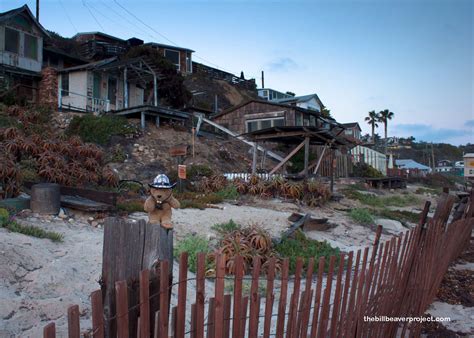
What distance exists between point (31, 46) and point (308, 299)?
27.2 meters

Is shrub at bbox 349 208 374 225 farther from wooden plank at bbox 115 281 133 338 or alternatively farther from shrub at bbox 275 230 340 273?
wooden plank at bbox 115 281 133 338

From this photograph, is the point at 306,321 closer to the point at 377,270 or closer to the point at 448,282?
the point at 377,270

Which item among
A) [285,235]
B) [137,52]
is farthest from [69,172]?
[137,52]

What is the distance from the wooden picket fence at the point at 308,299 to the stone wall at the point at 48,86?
2398 cm

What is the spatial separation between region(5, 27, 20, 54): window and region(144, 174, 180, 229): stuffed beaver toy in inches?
950

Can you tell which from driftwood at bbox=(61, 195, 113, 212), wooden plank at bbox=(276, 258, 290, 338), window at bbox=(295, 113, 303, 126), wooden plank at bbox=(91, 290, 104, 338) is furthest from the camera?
window at bbox=(295, 113, 303, 126)

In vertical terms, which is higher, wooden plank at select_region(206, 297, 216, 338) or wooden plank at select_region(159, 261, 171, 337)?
wooden plank at select_region(159, 261, 171, 337)

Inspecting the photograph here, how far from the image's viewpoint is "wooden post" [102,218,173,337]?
1776 millimetres

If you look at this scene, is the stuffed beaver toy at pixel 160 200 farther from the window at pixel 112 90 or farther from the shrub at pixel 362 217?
the window at pixel 112 90

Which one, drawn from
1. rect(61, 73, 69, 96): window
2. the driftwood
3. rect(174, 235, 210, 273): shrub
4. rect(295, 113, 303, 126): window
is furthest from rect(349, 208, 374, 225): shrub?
rect(61, 73, 69, 96): window

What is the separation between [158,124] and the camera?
72.9ft

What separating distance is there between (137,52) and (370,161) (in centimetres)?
2549

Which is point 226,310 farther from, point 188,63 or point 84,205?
point 188,63

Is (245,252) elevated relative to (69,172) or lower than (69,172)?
lower
